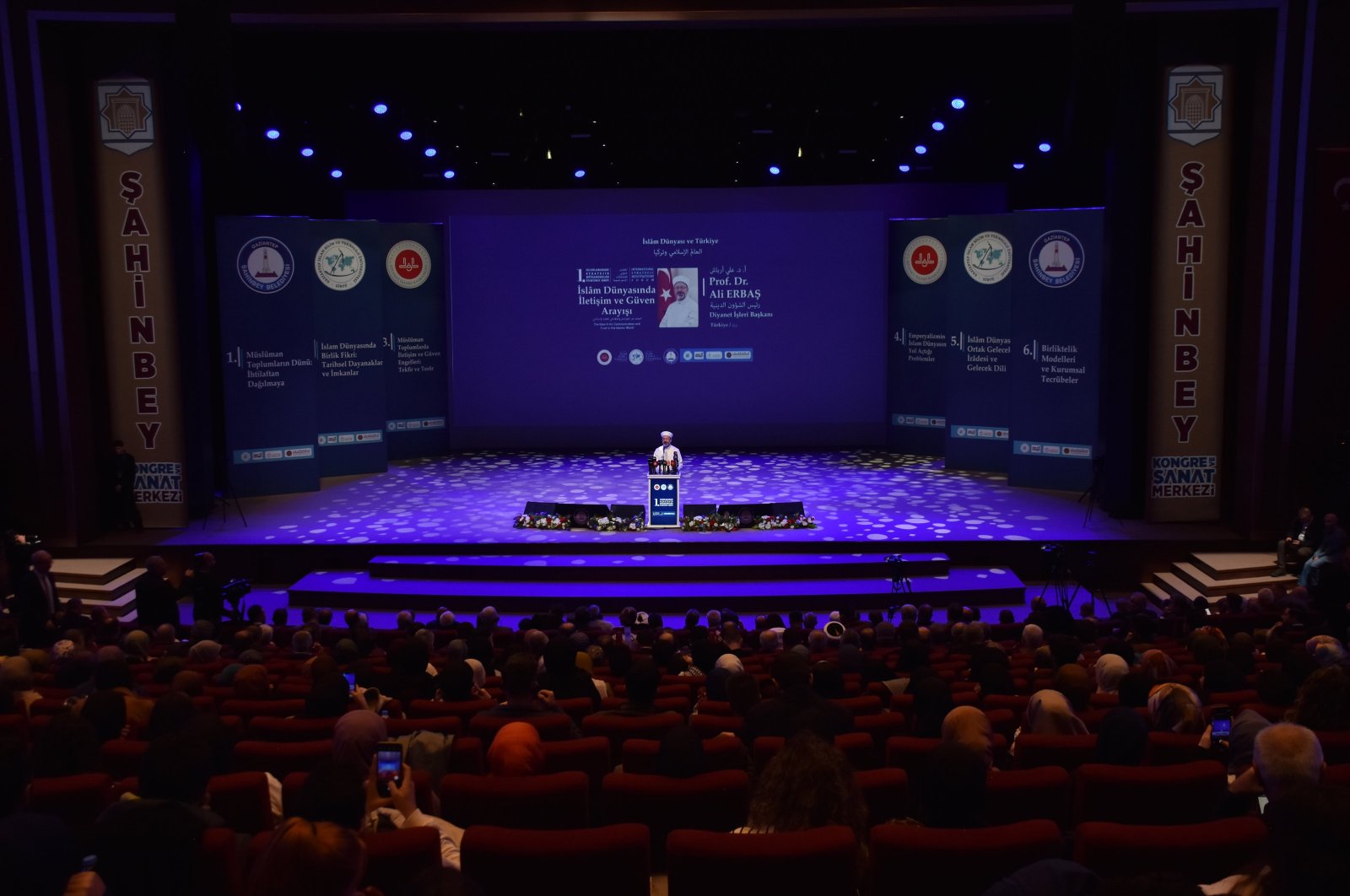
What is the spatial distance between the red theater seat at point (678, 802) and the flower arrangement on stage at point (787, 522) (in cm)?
948

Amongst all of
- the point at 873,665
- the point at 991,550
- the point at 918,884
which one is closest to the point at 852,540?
the point at 991,550

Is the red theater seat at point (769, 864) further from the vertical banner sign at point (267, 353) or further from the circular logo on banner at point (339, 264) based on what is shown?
the circular logo on banner at point (339, 264)

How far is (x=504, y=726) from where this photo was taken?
407cm

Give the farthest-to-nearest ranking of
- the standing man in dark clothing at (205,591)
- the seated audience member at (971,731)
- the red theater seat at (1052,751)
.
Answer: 1. the standing man in dark clothing at (205,591)
2. the red theater seat at (1052,751)
3. the seated audience member at (971,731)

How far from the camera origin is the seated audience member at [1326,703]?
13.7ft

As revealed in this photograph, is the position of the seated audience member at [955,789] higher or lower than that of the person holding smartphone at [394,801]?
higher

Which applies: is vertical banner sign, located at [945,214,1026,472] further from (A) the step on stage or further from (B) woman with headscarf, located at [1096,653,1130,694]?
(B) woman with headscarf, located at [1096,653,1130,694]

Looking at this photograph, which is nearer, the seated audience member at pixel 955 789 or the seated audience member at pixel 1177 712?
the seated audience member at pixel 955 789

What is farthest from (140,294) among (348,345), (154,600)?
(154,600)

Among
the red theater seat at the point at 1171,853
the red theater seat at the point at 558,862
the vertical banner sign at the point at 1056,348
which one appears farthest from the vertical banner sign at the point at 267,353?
the red theater seat at the point at 1171,853

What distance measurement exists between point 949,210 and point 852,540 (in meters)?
8.89

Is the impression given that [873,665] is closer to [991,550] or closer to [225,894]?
[225,894]

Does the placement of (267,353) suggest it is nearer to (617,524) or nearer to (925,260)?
(617,524)

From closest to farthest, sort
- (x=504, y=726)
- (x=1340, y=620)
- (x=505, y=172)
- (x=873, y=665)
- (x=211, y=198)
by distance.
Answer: (x=504, y=726), (x=873, y=665), (x=1340, y=620), (x=211, y=198), (x=505, y=172)
